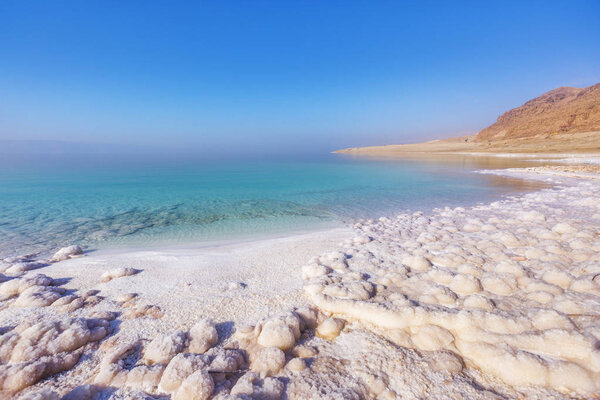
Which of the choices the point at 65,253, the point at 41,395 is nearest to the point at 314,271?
the point at 41,395

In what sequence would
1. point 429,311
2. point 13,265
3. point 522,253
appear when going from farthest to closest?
point 13,265 → point 522,253 → point 429,311

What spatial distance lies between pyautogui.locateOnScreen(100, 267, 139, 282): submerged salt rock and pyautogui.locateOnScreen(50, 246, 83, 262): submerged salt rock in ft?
8.10

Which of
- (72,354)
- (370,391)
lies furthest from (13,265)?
(370,391)

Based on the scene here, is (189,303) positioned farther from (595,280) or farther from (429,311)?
(595,280)

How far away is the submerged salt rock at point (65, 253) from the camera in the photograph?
20.4 feet

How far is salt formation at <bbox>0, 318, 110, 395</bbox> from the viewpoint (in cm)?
246

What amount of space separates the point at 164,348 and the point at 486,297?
420 centimetres

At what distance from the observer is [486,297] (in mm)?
3527

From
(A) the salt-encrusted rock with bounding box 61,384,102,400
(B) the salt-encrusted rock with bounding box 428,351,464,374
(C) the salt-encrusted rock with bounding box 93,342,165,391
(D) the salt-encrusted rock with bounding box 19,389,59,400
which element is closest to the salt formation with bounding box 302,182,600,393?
(B) the salt-encrusted rock with bounding box 428,351,464,374

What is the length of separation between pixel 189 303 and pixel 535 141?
73805 millimetres

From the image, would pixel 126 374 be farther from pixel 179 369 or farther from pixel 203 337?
pixel 203 337

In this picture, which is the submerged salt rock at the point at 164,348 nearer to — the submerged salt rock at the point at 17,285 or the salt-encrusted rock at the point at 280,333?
the salt-encrusted rock at the point at 280,333

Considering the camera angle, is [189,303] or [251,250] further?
[251,250]

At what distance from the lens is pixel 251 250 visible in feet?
21.6
